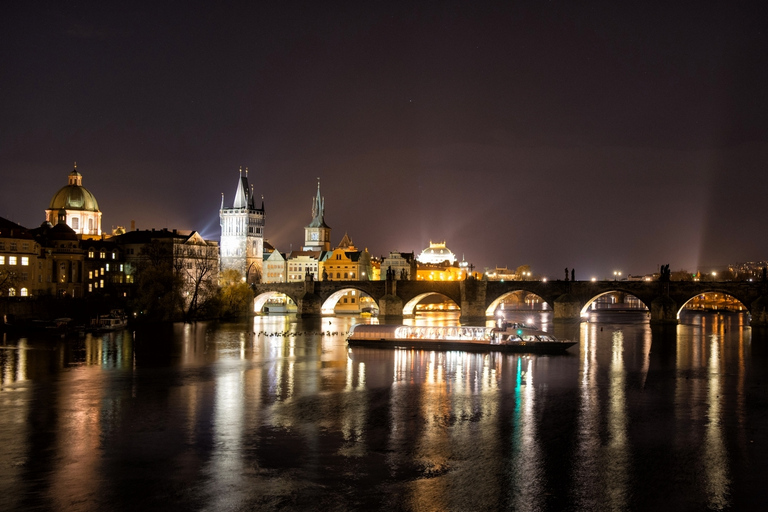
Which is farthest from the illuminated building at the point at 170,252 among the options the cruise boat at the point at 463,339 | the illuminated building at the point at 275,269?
the cruise boat at the point at 463,339

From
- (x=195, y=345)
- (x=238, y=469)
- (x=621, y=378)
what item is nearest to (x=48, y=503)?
(x=238, y=469)

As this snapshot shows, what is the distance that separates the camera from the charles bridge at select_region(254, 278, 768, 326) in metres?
94.1

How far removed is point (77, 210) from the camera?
137625 mm

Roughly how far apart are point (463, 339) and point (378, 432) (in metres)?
33.3

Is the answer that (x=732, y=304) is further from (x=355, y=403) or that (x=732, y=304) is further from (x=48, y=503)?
(x=48, y=503)

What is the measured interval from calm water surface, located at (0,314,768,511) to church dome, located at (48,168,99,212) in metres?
86.2

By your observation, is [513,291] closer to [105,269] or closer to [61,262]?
[105,269]

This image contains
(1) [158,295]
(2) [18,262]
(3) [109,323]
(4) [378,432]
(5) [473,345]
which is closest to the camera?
(4) [378,432]

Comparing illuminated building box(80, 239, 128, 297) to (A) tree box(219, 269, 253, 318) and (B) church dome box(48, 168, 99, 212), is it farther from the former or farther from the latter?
(B) church dome box(48, 168, 99, 212)

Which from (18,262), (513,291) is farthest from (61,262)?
(513,291)

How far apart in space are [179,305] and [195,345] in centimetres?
2566

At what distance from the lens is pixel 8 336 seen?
68500mm

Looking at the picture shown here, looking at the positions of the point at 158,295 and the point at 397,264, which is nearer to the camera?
the point at 158,295

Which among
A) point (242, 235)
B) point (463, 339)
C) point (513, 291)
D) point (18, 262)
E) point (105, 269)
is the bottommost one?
point (463, 339)
